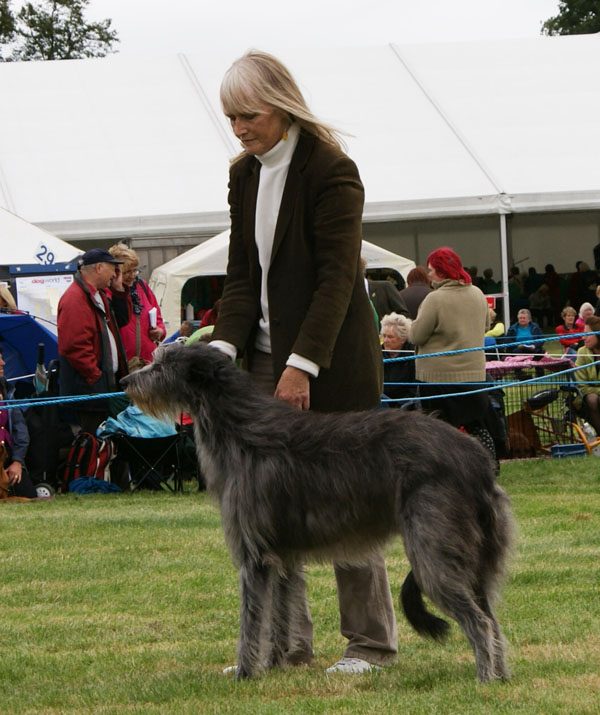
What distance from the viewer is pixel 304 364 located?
161 inches

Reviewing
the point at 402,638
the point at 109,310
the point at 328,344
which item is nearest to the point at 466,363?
the point at 109,310

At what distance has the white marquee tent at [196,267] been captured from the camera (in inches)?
564

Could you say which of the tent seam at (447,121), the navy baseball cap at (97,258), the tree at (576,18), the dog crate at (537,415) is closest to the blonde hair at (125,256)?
the navy baseball cap at (97,258)

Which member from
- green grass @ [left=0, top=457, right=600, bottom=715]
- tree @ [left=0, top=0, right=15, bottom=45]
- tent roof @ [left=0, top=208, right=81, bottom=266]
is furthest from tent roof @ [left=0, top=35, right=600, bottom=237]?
tree @ [left=0, top=0, right=15, bottom=45]

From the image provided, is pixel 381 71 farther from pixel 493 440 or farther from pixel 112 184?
pixel 493 440

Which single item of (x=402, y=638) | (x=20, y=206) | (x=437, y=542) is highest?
(x=20, y=206)

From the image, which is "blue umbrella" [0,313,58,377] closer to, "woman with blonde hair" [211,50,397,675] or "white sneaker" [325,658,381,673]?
"woman with blonde hair" [211,50,397,675]

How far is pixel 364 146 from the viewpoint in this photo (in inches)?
719

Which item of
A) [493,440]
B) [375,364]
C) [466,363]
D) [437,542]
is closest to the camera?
[437,542]

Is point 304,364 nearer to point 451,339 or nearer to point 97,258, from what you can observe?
point 451,339

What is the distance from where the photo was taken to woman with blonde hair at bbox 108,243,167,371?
10039 millimetres

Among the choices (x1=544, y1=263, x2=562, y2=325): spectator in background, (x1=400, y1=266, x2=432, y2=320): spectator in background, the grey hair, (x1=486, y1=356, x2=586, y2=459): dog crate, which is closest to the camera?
the grey hair

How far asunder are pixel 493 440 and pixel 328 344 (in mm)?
6386

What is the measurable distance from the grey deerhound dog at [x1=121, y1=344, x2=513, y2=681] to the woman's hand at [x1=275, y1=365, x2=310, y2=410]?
0.08 metres
